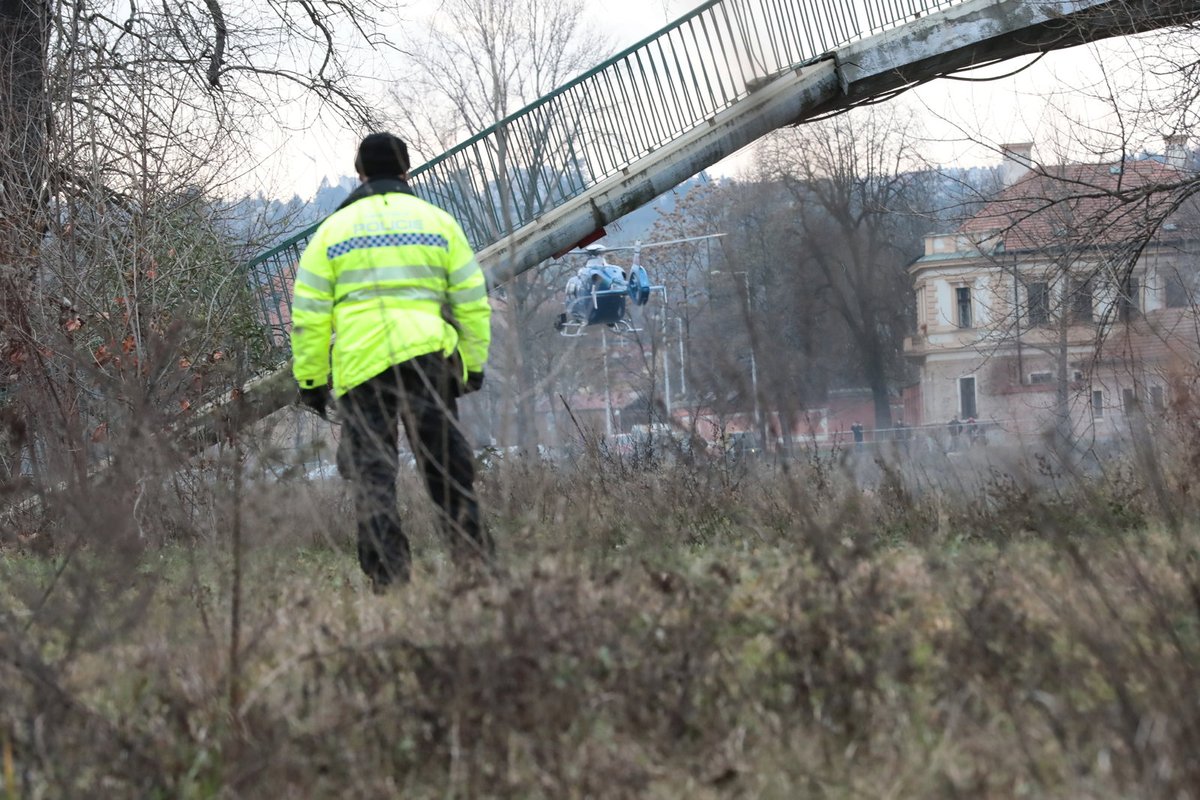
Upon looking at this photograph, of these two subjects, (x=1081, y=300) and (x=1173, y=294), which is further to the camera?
(x=1173, y=294)

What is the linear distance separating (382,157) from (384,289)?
655 mm

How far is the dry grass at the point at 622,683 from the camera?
324cm

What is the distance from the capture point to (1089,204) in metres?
12.4

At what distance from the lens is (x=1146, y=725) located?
298 cm

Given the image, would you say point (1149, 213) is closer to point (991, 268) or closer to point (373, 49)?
point (991, 268)

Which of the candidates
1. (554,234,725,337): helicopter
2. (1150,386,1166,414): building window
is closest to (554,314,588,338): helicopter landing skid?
(554,234,725,337): helicopter

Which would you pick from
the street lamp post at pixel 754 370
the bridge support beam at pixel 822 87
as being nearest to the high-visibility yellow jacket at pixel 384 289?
the street lamp post at pixel 754 370

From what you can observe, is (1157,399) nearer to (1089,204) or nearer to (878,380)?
(1089,204)

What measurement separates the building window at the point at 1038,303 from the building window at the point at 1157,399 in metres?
1.11

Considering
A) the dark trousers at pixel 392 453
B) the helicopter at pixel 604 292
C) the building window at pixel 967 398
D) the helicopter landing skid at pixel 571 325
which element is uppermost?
the helicopter at pixel 604 292

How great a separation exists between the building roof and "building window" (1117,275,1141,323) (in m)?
0.49

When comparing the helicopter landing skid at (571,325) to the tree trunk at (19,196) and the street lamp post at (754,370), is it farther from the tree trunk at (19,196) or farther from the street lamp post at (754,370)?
the tree trunk at (19,196)

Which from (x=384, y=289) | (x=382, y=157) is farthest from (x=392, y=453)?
(x=382, y=157)

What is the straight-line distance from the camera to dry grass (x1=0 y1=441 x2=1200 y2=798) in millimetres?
3242
